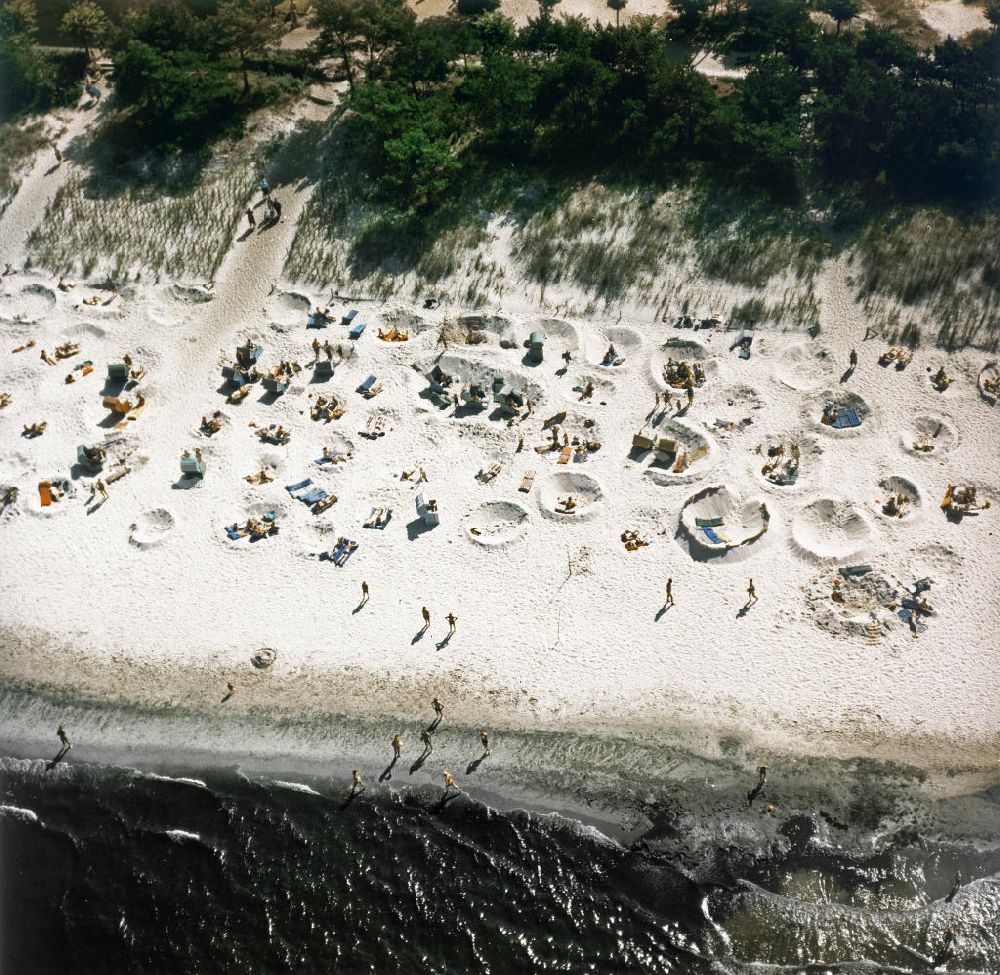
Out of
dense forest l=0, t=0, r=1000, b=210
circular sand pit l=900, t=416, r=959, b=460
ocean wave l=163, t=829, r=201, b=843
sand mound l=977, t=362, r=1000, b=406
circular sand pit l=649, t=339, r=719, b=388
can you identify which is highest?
dense forest l=0, t=0, r=1000, b=210

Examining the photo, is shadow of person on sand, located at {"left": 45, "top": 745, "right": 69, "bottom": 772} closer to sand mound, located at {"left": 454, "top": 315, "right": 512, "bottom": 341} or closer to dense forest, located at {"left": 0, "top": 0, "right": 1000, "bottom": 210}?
sand mound, located at {"left": 454, "top": 315, "right": 512, "bottom": 341}

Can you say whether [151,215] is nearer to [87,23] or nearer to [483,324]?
[87,23]

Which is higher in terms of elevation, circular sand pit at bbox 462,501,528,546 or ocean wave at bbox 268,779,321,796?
circular sand pit at bbox 462,501,528,546

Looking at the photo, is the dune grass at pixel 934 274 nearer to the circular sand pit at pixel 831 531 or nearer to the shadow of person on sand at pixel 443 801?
the circular sand pit at pixel 831 531

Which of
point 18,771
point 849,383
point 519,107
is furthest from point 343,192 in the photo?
point 18,771

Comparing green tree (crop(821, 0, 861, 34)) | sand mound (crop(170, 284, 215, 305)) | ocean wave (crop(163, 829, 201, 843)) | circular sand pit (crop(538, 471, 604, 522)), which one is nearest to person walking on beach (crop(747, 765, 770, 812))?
circular sand pit (crop(538, 471, 604, 522))

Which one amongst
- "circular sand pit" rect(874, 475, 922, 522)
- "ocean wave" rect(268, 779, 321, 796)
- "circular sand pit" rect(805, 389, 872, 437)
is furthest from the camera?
"circular sand pit" rect(805, 389, 872, 437)

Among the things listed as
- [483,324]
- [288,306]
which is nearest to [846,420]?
[483,324]
